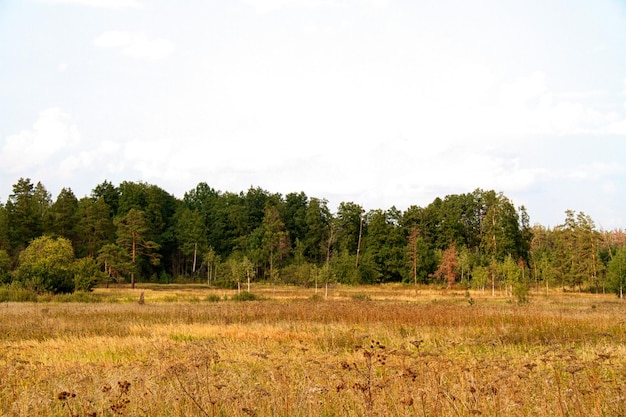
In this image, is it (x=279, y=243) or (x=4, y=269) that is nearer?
(x=4, y=269)

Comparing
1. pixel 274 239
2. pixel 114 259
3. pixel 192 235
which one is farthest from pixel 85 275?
pixel 192 235

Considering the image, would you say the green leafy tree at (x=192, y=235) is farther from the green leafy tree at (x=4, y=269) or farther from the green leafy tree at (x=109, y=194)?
the green leafy tree at (x=4, y=269)

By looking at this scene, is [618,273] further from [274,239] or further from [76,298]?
[274,239]

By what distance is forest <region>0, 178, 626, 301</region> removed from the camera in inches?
2334

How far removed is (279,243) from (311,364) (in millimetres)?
81374

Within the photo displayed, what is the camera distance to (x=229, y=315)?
22.8 metres

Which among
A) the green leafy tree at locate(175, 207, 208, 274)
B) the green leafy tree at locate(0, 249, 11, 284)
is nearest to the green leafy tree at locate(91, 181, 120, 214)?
the green leafy tree at locate(175, 207, 208, 274)

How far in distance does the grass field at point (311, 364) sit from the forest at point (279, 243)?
1197 inches

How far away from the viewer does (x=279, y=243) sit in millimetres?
90375

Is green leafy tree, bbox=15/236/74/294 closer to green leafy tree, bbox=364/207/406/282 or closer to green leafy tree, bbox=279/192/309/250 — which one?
green leafy tree, bbox=364/207/406/282

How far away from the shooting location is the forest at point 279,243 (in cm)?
5928

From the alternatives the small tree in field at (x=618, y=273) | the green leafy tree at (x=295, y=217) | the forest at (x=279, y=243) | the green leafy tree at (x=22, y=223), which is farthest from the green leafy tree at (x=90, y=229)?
the small tree in field at (x=618, y=273)

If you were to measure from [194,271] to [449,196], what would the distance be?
52332 mm

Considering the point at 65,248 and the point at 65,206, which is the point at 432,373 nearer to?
the point at 65,248
